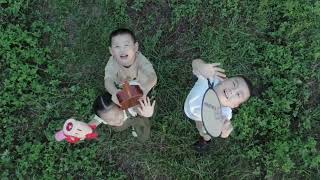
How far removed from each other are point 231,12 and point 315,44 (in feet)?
3.57

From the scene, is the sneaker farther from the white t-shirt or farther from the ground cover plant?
the white t-shirt

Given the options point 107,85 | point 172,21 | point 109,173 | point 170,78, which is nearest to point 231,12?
point 172,21

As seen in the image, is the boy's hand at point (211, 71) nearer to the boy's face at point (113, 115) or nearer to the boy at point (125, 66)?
the boy at point (125, 66)

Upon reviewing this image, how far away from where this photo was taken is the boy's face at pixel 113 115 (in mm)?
4883

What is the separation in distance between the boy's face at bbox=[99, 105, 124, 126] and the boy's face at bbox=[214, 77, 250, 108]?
98cm

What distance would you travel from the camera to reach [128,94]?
4.59m

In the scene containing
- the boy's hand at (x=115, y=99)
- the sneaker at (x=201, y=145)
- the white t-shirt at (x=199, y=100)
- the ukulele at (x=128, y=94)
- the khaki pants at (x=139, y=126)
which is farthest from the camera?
the sneaker at (x=201, y=145)

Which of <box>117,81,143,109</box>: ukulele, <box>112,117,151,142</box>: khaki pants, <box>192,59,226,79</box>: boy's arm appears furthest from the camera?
<box>112,117,151,142</box>: khaki pants

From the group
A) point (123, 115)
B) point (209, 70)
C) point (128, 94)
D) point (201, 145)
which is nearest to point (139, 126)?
point (123, 115)

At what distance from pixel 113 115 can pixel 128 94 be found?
1.43 ft

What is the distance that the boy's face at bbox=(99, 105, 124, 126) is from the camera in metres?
4.88

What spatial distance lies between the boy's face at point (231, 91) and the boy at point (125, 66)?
0.73m

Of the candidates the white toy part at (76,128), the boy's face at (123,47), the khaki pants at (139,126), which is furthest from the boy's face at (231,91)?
the white toy part at (76,128)

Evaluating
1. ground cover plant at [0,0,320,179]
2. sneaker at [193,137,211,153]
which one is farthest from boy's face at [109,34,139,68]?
sneaker at [193,137,211,153]
